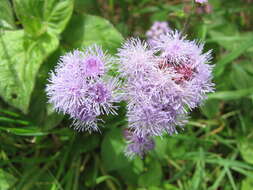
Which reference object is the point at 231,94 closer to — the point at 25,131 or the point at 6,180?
the point at 25,131

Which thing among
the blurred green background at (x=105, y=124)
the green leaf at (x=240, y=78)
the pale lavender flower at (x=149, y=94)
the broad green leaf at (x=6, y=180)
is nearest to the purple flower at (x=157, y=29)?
the blurred green background at (x=105, y=124)

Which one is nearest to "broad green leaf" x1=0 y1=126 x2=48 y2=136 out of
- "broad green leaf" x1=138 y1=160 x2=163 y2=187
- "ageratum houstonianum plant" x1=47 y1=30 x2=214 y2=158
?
"ageratum houstonianum plant" x1=47 y1=30 x2=214 y2=158

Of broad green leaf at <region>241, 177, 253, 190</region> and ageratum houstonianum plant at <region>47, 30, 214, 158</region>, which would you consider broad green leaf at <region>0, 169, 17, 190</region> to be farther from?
broad green leaf at <region>241, 177, 253, 190</region>

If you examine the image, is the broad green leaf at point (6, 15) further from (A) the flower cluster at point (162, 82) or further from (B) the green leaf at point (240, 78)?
(B) the green leaf at point (240, 78)

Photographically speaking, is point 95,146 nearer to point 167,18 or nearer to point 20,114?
point 20,114

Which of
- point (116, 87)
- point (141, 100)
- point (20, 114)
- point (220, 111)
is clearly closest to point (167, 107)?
point (141, 100)

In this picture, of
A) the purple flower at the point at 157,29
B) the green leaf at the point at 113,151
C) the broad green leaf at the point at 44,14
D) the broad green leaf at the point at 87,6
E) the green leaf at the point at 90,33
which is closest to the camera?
the broad green leaf at the point at 44,14

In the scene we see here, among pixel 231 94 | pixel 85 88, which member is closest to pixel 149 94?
pixel 85 88
